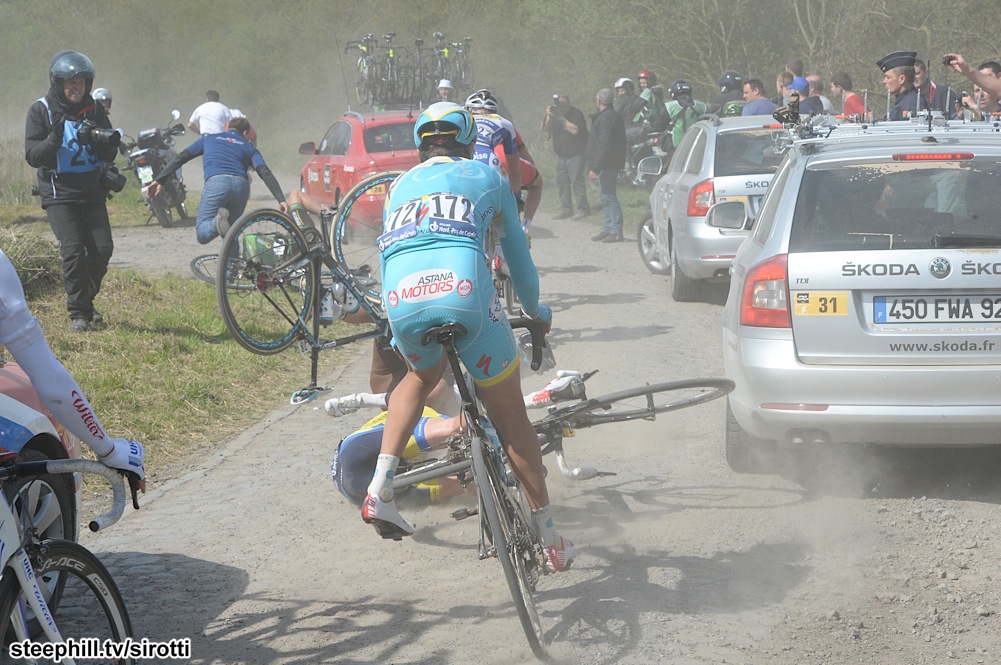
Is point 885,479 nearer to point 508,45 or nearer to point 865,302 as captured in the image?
point 865,302

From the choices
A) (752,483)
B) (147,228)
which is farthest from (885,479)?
(147,228)

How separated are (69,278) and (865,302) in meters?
6.85

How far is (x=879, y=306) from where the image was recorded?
5.82 metres

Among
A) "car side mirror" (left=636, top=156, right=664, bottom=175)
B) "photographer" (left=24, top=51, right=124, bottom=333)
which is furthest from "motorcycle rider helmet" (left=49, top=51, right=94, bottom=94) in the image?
"car side mirror" (left=636, top=156, right=664, bottom=175)

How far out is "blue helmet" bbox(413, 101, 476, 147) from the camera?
4828 mm

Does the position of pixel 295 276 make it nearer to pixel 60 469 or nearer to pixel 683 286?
pixel 60 469

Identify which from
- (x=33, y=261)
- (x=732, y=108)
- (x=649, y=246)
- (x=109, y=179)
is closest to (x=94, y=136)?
(x=109, y=179)

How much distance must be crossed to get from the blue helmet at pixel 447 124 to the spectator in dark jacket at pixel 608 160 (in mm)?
13445

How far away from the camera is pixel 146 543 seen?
5.91 meters

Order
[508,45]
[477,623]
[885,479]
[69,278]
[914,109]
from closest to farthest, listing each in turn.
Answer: [477,623]
[885,479]
[69,278]
[914,109]
[508,45]

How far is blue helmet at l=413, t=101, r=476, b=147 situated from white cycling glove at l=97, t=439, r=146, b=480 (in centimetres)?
161

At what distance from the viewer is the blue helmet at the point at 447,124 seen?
4828 millimetres

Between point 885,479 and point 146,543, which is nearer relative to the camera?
point 146,543

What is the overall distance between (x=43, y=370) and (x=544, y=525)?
1954mm
